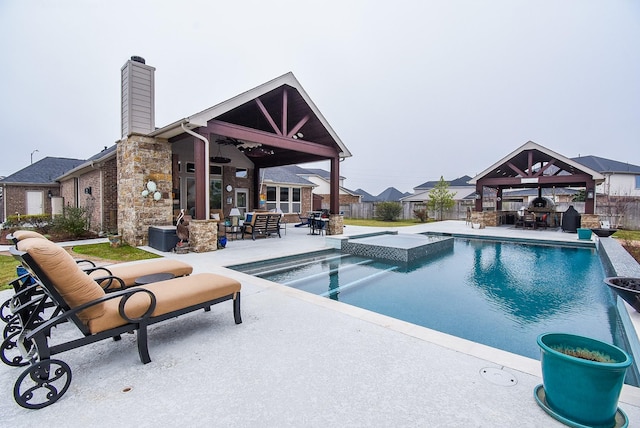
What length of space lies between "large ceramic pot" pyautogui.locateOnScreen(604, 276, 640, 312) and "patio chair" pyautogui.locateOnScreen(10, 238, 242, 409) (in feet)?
15.9

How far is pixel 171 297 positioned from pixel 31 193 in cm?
2293

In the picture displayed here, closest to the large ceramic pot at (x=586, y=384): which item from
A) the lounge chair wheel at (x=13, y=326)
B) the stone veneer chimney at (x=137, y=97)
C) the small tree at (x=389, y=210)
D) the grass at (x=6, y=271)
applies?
the lounge chair wheel at (x=13, y=326)

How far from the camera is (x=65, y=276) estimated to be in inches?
95.7

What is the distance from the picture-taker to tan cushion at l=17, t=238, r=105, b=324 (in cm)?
230

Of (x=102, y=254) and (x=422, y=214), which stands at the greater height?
(x=422, y=214)

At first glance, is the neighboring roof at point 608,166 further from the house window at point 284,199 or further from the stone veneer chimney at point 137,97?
the stone veneer chimney at point 137,97

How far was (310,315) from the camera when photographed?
3967 millimetres

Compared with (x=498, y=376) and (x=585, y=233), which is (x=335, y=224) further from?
(x=498, y=376)

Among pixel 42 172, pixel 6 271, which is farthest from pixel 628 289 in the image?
pixel 42 172

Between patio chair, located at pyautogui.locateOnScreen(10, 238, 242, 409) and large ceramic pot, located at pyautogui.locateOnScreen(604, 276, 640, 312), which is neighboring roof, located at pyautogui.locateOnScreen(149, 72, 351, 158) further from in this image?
large ceramic pot, located at pyautogui.locateOnScreen(604, 276, 640, 312)

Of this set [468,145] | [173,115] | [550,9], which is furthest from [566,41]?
[173,115]

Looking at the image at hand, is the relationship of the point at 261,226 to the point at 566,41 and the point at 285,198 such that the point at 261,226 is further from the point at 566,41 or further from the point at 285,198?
the point at 566,41

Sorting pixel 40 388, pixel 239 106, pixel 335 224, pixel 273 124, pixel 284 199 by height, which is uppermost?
pixel 239 106

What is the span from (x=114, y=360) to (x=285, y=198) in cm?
1680
